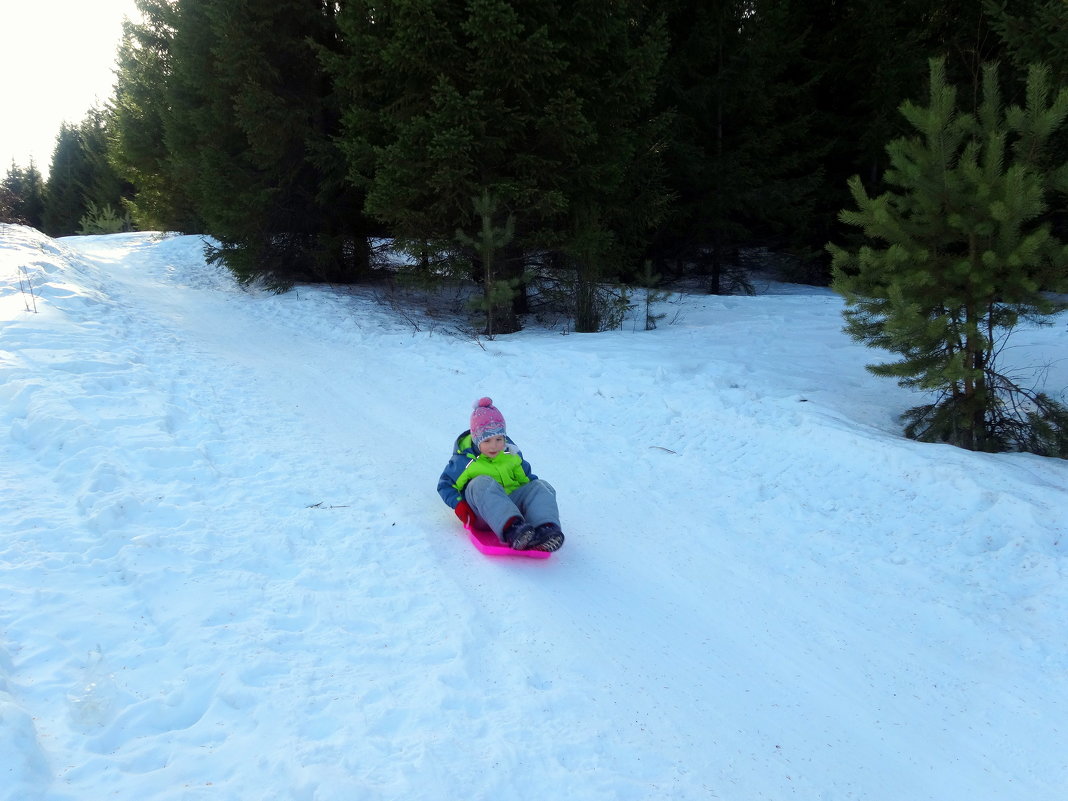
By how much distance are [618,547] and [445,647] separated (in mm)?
1635

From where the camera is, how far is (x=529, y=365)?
337 inches

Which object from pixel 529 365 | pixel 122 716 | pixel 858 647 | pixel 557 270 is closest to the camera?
pixel 122 716

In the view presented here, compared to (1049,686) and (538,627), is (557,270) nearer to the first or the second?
(538,627)

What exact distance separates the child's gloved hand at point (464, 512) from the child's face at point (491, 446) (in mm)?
418

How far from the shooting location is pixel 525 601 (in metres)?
3.92

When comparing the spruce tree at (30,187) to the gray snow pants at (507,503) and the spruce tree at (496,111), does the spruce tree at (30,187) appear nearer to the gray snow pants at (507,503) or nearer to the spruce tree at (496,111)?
the spruce tree at (496,111)

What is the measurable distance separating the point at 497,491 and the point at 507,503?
14cm

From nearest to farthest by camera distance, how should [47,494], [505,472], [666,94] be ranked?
[47,494] → [505,472] → [666,94]

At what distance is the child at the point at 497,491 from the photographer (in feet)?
14.1

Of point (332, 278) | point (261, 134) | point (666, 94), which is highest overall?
point (666, 94)

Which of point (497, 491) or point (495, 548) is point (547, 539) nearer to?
point (495, 548)

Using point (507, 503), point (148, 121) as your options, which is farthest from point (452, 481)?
point (148, 121)

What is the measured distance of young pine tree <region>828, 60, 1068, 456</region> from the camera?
4.99 m

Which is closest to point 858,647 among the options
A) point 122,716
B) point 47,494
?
point 122,716
